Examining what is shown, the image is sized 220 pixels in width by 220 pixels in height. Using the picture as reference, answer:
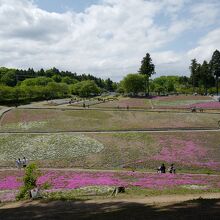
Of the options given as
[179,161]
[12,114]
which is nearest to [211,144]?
[179,161]

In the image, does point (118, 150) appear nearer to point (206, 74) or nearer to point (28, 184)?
point (28, 184)

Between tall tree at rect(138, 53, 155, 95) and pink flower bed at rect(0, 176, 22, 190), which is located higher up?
tall tree at rect(138, 53, 155, 95)

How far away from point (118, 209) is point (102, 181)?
13.9 meters

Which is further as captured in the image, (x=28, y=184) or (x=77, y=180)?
(x=77, y=180)

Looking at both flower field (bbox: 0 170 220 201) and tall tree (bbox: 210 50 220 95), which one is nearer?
flower field (bbox: 0 170 220 201)

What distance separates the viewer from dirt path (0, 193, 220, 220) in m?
Answer: 17.4

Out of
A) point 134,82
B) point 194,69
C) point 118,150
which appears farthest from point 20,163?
point 194,69

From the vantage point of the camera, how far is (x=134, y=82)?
14462 centimetres

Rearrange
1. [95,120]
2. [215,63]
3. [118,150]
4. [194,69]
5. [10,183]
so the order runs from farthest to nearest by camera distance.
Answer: [194,69] < [215,63] < [95,120] < [118,150] < [10,183]

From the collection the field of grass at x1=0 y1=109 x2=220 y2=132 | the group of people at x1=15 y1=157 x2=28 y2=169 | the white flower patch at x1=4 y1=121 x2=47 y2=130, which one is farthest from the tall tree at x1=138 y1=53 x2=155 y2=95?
the group of people at x1=15 y1=157 x2=28 y2=169

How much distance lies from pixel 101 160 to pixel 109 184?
14196 mm

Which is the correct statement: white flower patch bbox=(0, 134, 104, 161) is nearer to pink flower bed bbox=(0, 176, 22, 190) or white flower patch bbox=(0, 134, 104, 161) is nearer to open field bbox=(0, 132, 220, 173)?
open field bbox=(0, 132, 220, 173)

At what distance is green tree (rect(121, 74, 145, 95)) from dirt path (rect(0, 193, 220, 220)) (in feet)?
397

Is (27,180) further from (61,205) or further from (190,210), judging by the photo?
(190,210)
